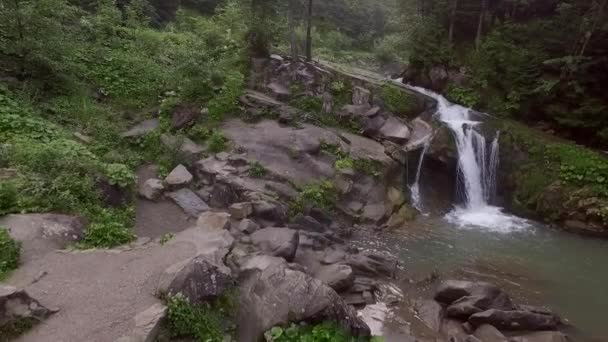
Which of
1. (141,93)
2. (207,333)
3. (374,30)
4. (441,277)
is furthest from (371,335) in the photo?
(374,30)

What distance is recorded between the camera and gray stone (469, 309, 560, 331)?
8352 mm

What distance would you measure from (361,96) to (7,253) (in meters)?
13.5

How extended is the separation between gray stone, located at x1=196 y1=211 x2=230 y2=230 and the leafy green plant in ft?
8.21

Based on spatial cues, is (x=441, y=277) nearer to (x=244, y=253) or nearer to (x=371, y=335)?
(x=371, y=335)

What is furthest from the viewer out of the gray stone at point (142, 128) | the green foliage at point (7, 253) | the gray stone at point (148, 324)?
the gray stone at point (142, 128)

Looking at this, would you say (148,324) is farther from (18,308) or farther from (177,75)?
(177,75)

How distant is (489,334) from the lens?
8.09 metres

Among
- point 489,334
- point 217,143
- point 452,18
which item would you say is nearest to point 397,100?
point 452,18

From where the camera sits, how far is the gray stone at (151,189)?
11539mm

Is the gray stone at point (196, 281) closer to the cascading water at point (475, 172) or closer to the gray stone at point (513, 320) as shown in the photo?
the gray stone at point (513, 320)

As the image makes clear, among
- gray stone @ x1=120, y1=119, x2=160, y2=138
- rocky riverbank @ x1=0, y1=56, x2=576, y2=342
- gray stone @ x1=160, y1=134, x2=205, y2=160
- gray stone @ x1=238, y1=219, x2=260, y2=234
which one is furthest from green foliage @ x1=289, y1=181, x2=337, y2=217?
gray stone @ x1=120, y1=119, x2=160, y2=138

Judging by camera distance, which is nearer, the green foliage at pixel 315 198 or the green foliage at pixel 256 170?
the green foliage at pixel 315 198

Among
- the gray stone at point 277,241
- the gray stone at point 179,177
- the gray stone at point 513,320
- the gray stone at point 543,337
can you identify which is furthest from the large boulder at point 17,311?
the gray stone at point 543,337

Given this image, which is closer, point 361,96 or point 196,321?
point 196,321
